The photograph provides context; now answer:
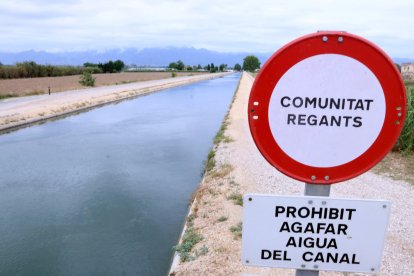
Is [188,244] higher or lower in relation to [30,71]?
lower

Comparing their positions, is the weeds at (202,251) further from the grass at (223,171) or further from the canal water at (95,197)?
the grass at (223,171)

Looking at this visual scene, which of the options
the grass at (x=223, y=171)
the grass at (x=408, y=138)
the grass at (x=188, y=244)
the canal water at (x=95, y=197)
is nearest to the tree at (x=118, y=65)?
the canal water at (x=95, y=197)

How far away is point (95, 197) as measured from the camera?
811cm

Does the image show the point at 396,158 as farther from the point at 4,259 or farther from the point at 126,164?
the point at 4,259

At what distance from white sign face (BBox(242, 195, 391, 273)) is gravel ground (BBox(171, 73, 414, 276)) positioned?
3.56 feet

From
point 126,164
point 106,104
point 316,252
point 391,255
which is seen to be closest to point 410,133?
point 391,255

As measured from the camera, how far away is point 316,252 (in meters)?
1.37

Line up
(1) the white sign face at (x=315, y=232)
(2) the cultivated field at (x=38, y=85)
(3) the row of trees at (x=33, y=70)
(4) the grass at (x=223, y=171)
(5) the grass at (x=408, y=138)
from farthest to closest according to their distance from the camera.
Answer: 1. (3) the row of trees at (x=33, y=70)
2. (2) the cultivated field at (x=38, y=85)
3. (5) the grass at (x=408, y=138)
4. (4) the grass at (x=223, y=171)
5. (1) the white sign face at (x=315, y=232)

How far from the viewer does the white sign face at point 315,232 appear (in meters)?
1.32

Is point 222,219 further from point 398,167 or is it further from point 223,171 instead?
point 398,167

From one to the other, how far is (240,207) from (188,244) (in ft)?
4.73

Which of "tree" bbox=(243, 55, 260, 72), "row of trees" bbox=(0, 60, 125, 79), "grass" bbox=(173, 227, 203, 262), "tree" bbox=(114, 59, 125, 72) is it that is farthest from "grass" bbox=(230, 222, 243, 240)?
"tree" bbox=(243, 55, 260, 72)

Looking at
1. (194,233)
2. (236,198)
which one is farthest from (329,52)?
(236,198)

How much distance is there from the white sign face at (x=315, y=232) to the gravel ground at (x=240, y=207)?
109cm
